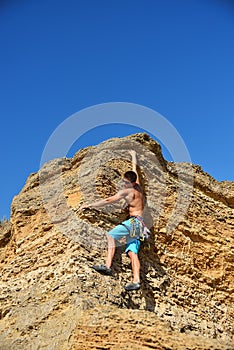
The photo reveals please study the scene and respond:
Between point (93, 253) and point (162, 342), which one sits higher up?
point (93, 253)

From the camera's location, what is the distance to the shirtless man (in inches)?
374

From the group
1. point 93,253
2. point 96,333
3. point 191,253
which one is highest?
point 191,253

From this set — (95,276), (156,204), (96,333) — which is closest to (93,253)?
(95,276)

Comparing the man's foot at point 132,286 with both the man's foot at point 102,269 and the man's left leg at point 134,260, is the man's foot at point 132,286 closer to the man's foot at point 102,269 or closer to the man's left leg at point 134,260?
the man's left leg at point 134,260

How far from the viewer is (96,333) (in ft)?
24.5

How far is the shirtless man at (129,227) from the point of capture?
31.2 ft

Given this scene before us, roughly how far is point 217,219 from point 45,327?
24.3ft

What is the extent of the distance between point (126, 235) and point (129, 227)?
19cm

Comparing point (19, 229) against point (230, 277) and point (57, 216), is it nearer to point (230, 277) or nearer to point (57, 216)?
point (57, 216)

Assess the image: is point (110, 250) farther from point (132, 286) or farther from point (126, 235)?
point (132, 286)

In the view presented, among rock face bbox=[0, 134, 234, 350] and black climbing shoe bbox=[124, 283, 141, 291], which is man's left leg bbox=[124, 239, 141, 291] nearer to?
black climbing shoe bbox=[124, 283, 141, 291]

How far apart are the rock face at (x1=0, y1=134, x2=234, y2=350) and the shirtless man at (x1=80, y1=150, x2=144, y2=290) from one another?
214mm

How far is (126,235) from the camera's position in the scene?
33.2 feet

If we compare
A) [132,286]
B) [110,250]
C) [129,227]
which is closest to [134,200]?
[129,227]
